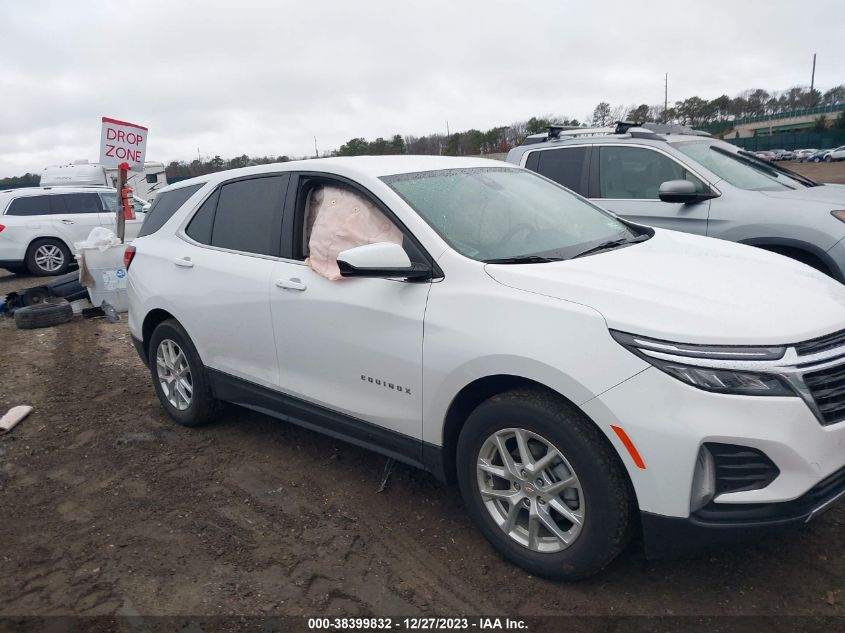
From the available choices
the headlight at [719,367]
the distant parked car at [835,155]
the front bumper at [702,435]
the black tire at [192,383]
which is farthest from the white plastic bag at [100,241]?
the distant parked car at [835,155]

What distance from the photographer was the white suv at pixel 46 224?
13.3 metres

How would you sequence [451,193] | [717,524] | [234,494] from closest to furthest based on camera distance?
1. [717,524]
2. [451,193]
3. [234,494]

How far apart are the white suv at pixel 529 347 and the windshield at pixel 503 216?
1 centimetres

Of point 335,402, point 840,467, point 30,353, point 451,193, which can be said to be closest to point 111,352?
point 30,353

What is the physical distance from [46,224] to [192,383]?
35.8ft

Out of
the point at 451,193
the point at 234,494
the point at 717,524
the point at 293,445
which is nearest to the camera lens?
the point at 717,524

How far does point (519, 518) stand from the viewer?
2.99 metres

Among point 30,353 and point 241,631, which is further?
point 30,353

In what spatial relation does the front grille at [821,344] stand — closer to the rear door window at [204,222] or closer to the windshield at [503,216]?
the windshield at [503,216]

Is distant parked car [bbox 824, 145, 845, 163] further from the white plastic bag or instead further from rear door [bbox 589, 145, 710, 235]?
the white plastic bag

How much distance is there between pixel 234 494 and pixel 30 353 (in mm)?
4928

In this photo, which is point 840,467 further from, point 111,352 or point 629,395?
point 111,352

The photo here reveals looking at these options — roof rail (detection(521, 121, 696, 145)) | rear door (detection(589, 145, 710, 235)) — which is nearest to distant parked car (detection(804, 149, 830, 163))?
roof rail (detection(521, 121, 696, 145))

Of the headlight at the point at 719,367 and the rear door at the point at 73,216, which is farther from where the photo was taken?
the rear door at the point at 73,216
